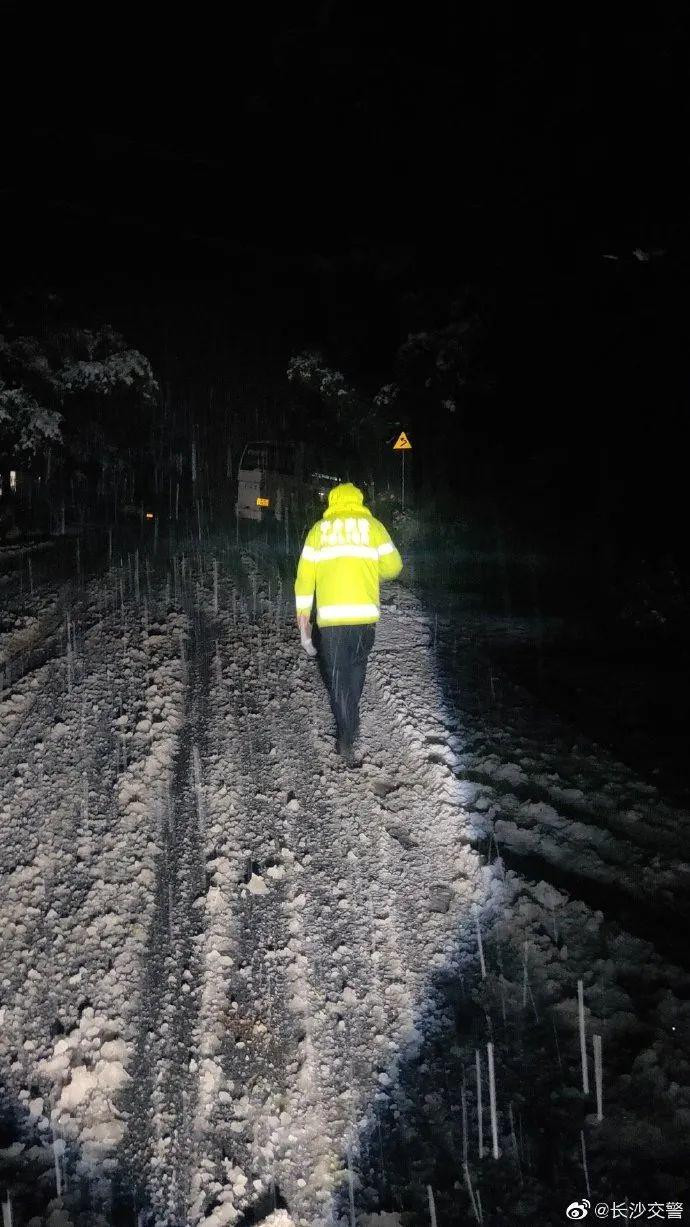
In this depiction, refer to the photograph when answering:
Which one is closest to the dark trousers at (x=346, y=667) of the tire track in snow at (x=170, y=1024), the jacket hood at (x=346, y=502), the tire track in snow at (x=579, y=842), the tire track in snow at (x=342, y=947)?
the tire track in snow at (x=342, y=947)

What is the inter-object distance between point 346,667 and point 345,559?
0.83 meters

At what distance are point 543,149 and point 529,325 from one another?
309cm

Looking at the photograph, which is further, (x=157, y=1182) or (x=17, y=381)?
(x=17, y=381)

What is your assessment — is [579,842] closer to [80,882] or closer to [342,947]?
[342,947]

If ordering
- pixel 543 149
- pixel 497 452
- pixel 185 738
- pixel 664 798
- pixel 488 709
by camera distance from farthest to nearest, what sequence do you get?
pixel 497 452 → pixel 543 149 → pixel 488 709 → pixel 185 738 → pixel 664 798

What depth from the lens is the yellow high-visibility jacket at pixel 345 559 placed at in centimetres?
460

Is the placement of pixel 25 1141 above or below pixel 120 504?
below

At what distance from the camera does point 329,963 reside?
335cm

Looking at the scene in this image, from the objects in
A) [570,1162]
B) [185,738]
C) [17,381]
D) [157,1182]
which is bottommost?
[157,1182]

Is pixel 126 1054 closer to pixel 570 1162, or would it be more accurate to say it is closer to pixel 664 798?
pixel 570 1162

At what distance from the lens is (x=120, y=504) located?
27.2 m

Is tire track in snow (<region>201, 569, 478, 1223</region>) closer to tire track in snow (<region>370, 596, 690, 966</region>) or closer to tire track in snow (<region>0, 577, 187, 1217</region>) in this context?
tire track in snow (<region>370, 596, 690, 966</region>)

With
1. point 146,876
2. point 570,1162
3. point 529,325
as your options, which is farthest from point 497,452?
point 570,1162

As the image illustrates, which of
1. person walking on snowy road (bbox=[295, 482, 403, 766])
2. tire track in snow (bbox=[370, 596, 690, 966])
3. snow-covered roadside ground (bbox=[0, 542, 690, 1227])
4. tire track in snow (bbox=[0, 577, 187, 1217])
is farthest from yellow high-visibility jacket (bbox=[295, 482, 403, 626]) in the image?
tire track in snow (bbox=[0, 577, 187, 1217])
